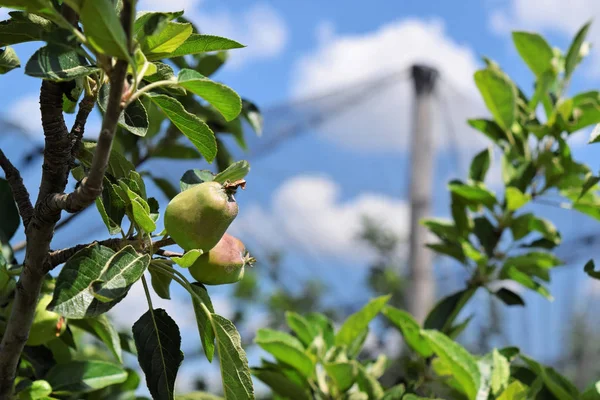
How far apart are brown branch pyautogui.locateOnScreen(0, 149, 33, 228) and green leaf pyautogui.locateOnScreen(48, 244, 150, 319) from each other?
7 cm

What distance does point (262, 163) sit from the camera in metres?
6.29

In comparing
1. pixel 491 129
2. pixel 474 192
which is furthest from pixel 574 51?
pixel 474 192

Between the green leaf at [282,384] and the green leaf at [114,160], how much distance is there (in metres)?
0.37

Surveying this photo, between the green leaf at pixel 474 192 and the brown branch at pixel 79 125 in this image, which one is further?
the green leaf at pixel 474 192

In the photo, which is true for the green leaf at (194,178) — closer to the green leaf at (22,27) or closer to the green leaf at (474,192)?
the green leaf at (22,27)

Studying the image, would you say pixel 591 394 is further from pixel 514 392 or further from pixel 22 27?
pixel 22 27

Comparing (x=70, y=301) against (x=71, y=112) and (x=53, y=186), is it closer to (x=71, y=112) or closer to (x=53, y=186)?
(x=53, y=186)

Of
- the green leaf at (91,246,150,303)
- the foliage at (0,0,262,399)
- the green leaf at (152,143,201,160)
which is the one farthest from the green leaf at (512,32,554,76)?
the green leaf at (91,246,150,303)

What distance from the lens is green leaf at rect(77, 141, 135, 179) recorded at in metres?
0.59

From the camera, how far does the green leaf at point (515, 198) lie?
100 cm

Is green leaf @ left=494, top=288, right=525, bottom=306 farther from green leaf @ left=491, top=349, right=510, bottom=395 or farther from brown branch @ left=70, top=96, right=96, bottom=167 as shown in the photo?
brown branch @ left=70, top=96, right=96, bottom=167

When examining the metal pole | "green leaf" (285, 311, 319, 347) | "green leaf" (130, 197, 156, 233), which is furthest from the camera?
the metal pole

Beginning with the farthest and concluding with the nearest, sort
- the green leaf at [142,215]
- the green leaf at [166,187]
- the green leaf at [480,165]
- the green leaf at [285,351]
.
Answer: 1. the green leaf at [166,187]
2. the green leaf at [480,165]
3. the green leaf at [285,351]
4. the green leaf at [142,215]

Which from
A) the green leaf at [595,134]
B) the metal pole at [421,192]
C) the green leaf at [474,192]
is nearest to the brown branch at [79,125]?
the green leaf at [595,134]
